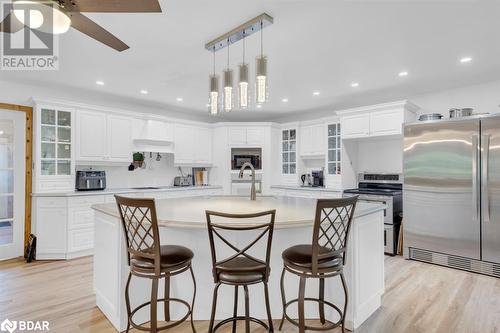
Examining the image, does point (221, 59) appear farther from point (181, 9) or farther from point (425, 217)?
point (425, 217)

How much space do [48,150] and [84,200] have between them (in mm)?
912

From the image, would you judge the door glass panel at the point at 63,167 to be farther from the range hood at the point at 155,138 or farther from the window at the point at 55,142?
the range hood at the point at 155,138

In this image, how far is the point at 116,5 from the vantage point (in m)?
1.61

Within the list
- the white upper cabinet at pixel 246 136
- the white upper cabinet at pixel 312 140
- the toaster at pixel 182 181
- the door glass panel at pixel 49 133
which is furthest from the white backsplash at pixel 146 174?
the white upper cabinet at pixel 312 140

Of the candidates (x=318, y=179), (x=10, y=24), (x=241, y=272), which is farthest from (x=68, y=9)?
(x=318, y=179)

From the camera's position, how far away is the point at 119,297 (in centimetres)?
217

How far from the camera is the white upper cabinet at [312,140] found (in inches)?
220

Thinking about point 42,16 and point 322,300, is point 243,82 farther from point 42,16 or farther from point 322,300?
point 322,300

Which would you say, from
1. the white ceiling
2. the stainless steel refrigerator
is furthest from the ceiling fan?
the stainless steel refrigerator

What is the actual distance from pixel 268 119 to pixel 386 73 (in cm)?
343

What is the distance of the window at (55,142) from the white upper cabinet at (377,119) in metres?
4.46

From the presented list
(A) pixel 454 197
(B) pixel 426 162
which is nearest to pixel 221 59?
(B) pixel 426 162

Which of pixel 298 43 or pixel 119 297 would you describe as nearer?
pixel 119 297

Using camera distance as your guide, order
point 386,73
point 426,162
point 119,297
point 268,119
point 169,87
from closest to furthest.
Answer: point 119,297 → point 386,73 → point 426,162 → point 169,87 → point 268,119
